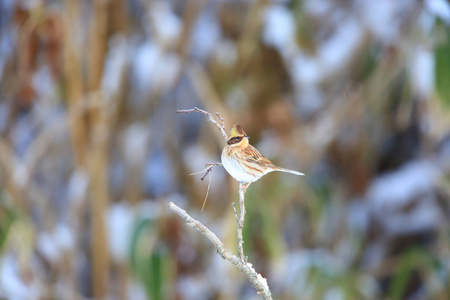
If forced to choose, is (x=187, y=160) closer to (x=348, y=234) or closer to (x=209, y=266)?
(x=209, y=266)

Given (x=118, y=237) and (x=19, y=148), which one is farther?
(x=19, y=148)

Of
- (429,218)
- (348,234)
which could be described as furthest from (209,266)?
(429,218)

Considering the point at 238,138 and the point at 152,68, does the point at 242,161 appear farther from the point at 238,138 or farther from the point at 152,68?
the point at 152,68

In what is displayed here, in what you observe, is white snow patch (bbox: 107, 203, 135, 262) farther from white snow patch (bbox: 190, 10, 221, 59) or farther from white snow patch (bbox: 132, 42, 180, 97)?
white snow patch (bbox: 190, 10, 221, 59)

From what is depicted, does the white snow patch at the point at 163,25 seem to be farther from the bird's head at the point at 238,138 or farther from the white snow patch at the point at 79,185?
the bird's head at the point at 238,138

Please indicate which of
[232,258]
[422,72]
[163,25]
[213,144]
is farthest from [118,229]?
[232,258]
